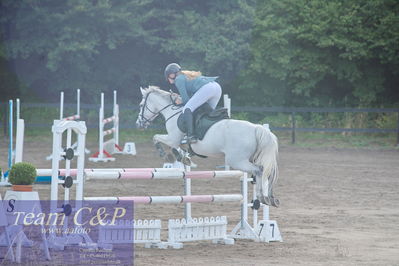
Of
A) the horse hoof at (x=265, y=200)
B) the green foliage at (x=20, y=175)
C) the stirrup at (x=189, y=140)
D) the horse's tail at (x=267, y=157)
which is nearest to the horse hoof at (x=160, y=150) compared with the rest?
the stirrup at (x=189, y=140)

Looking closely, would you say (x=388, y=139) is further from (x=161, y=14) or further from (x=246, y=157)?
(x=246, y=157)

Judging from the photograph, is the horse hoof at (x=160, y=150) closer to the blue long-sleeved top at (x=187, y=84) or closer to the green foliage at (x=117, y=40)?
the blue long-sleeved top at (x=187, y=84)

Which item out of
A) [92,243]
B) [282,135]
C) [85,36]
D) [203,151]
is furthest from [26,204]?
[85,36]

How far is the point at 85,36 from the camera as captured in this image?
25.4 m

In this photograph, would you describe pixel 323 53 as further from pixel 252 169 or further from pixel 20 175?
pixel 20 175

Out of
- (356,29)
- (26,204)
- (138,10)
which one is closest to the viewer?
(26,204)

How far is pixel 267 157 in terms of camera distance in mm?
7957

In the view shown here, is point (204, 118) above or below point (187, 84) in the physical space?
below

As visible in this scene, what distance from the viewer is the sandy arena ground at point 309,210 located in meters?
6.90

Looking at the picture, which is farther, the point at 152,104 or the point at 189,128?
the point at 152,104

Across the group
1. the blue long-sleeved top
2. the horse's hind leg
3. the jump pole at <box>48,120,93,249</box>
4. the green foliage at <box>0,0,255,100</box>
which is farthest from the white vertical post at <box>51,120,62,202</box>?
the green foliage at <box>0,0,255,100</box>

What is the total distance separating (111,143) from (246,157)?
34.7 feet

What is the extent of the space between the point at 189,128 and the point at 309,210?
2.78m

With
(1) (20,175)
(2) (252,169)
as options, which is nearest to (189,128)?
(2) (252,169)
